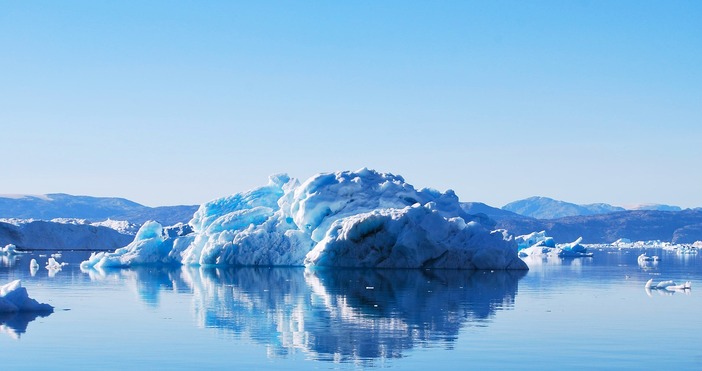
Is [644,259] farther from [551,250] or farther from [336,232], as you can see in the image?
[336,232]

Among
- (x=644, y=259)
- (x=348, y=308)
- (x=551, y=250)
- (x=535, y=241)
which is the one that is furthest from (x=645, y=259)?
(x=348, y=308)

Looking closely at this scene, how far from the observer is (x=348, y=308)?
20266 mm

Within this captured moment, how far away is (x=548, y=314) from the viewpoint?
1948cm

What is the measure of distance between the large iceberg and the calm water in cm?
1001

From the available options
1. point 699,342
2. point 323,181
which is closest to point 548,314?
point 699,342

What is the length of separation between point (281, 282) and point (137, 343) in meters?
15.9

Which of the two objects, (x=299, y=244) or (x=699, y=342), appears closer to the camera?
(x=699, y=342)

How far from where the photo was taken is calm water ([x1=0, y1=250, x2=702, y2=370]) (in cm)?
1265

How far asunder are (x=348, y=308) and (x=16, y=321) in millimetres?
6726

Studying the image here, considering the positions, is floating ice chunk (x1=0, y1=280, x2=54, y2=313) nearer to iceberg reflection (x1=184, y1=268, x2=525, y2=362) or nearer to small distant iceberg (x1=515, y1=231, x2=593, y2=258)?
iceberg reflection (x1=184, y1=268, x2=525, y2=362)

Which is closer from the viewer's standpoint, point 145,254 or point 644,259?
point 145,254

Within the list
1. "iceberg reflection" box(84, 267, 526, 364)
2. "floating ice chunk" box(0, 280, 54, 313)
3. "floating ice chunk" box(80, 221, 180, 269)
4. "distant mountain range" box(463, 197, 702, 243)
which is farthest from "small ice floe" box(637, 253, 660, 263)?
"distant mountain range" box(463, 197, 702, 243)

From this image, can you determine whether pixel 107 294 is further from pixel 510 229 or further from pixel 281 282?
pixel 510 229

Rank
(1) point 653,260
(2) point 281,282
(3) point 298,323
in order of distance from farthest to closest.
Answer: (1) point 653,260 < (2) point 281,282 < (3) point 298,323
